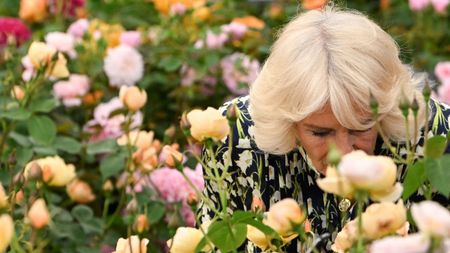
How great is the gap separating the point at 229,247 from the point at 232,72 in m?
1.80

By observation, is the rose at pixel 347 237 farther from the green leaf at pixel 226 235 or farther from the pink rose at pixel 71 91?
the pink rose at pixel 71 91

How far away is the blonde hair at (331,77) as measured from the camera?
1.74 metres

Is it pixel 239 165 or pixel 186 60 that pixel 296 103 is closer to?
pixel 239 165

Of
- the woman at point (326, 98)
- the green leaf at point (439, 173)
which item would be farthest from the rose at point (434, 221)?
the woman at point (326, 98)

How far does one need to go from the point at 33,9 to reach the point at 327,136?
1.76 metres

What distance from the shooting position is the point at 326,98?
5.70ft

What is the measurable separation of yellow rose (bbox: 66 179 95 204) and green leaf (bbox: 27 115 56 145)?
133 mm

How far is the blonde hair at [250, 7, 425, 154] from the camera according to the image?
1.74m

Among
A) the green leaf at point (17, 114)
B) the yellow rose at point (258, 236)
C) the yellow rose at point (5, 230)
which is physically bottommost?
the green leaf at point (17, 114)

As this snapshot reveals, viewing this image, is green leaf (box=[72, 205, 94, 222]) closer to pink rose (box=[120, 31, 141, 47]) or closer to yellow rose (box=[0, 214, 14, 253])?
pink rose (box=[120, 31, 141, 47])

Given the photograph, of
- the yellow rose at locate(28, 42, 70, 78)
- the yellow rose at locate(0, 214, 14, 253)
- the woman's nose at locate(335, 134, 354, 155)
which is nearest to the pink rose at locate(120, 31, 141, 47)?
the yellow rose at locate(28, 42, 70, 78)

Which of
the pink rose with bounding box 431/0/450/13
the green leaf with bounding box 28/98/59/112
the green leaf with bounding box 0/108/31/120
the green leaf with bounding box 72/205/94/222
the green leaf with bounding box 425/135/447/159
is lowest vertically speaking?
the pink rose with bounding box 431/0/450/13

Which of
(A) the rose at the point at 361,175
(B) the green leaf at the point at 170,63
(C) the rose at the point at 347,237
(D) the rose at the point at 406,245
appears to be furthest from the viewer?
(B) the green leaf at the point at 170,63

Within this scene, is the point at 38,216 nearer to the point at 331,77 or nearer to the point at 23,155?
the point at 331,77
